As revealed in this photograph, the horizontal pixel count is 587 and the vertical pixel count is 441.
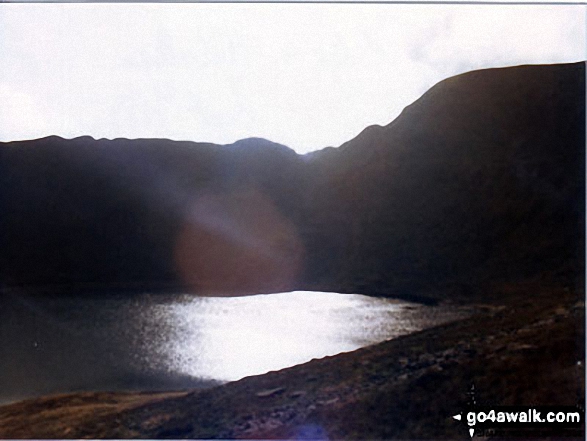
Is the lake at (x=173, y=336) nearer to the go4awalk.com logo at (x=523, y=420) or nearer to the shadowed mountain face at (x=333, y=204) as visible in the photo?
the shadowed mountain face at (x=333, y=204)

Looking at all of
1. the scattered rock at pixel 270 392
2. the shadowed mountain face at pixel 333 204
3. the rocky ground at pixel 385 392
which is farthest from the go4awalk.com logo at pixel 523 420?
the scattered rock at pixel 270 392

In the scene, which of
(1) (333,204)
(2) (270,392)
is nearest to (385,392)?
(2) (270,392)

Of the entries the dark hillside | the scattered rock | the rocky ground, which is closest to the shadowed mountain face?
the dark hillside

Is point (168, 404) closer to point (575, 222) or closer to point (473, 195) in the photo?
point (473, 195)

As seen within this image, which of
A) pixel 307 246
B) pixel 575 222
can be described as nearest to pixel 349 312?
pixel 307 246

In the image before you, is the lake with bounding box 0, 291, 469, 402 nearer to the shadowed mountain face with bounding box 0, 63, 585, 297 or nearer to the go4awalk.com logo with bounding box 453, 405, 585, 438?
the shadowed mountain face with bounding box 0, 63, 585, 297

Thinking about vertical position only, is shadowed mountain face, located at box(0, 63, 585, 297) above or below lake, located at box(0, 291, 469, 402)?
above
